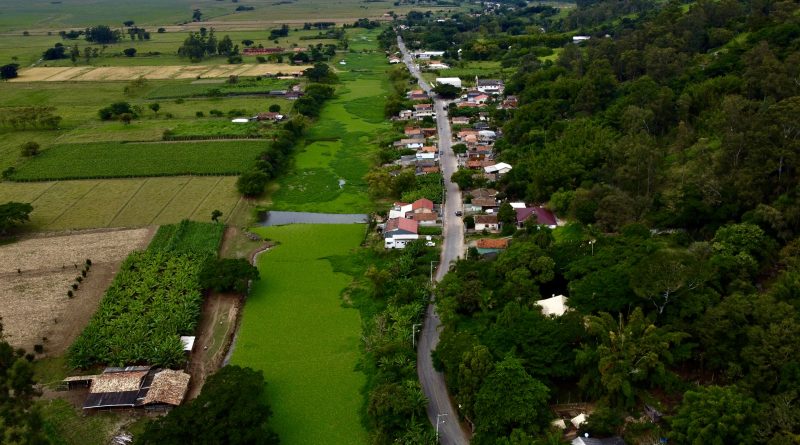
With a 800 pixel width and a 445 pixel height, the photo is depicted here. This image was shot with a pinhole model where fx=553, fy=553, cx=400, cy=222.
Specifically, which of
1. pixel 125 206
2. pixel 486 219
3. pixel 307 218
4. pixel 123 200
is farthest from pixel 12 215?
pixel 486 219

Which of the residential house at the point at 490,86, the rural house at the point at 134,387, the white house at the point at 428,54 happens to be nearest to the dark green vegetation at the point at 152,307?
the rural house at the point at 134,387

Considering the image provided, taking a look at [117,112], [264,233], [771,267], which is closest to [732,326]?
[771,267]

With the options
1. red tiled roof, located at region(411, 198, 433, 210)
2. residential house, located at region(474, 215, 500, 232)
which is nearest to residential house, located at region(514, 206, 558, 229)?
residential house, located at region(474, 215, 500, 232)

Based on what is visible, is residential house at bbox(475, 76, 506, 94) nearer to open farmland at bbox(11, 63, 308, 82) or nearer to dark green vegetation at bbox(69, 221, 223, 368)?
open farmland at bbox(11, 63, 308, 82)

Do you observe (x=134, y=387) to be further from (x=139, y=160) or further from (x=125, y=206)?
(x=139, y=160)

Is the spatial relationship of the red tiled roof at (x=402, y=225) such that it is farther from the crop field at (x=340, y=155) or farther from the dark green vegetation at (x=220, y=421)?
the dark green vegetation at (x=220, y=421)

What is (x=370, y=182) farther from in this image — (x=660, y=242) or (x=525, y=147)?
(x=660, y=242)
